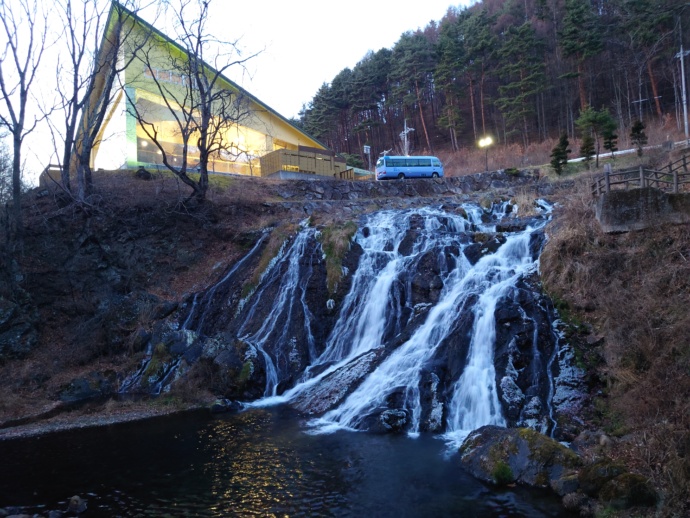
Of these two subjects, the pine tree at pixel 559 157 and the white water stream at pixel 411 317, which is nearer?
the white water stream at pixel 411 317

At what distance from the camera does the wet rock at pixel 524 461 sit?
7309mm

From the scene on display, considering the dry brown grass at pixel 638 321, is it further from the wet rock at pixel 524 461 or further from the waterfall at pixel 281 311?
the waterfall at pixel 281 311

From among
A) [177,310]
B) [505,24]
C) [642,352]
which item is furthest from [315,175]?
[505,24]

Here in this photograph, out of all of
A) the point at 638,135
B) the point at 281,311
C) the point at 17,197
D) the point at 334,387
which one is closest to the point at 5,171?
the point at 17,197

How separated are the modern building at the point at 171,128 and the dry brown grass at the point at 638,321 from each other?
16659mm

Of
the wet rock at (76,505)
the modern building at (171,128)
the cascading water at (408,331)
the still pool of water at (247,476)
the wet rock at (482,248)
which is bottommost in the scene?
the still pool of water at (247,476)

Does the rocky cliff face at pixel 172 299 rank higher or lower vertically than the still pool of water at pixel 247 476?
higher

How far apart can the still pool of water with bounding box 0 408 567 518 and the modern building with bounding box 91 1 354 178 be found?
16649 mm

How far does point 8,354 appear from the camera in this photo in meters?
15.5

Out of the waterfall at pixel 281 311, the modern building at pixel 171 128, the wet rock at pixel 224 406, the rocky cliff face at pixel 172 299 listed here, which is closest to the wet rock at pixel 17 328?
the rocky cliff face at pixel 172 299

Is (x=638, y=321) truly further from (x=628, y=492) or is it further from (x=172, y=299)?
(x=172, y=299)

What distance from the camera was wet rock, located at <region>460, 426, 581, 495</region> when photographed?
7309 mm

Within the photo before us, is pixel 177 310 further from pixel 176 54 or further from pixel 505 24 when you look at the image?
pixel 505 24

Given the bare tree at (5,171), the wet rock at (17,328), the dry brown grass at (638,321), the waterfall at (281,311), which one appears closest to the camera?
the dry brown grass at (638,321)
